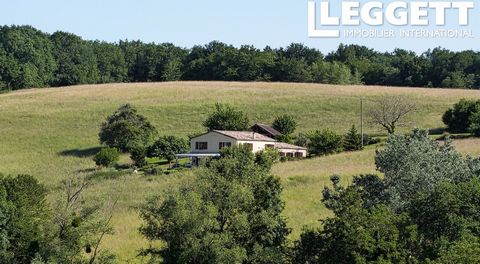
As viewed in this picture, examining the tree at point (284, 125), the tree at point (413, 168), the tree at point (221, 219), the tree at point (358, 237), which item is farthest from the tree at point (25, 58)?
the tree at point (358, 237)

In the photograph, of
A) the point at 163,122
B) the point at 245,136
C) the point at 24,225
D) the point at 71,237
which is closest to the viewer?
the point at 71,237

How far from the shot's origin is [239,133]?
265 ft

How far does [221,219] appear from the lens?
35.0 m

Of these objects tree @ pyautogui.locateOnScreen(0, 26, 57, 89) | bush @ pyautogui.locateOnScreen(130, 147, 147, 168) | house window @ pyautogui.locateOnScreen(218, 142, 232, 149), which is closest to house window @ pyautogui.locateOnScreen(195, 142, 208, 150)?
house window @ pyautogui.locateOnScreen(218, 142, 232, 149)

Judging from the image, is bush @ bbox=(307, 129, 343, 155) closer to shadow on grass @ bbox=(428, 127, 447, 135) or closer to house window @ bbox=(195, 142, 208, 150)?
house window @ bbox=(195, 142, 208, 150)

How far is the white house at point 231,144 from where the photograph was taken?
7769cm

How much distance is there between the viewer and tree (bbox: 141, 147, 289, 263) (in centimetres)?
3325

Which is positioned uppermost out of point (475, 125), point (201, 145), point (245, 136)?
point (475, 125)

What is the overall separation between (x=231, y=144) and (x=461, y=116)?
27.2m

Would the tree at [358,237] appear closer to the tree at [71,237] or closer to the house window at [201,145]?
the tree at [71,237]

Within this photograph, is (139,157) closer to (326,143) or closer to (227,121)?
(227,121)

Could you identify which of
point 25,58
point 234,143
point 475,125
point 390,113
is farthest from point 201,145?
point 25,58

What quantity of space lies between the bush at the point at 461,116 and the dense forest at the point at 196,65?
54.7 m

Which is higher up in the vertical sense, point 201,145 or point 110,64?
point 110,64
